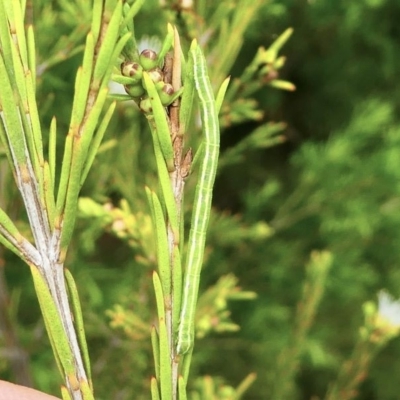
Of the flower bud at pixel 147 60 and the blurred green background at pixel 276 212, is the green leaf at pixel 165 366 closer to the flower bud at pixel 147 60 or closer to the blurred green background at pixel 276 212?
the flower bud at pixel 147 60

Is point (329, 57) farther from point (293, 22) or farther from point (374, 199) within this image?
point (374, 199)

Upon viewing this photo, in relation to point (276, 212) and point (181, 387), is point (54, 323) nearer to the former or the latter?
point (181, 387)

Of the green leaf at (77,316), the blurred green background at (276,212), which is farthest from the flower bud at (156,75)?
the blurred green background at (276,212)

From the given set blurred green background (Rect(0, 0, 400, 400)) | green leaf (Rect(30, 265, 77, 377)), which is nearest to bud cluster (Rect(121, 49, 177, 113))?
green leaf (Rect(30, 265, 77, 377))

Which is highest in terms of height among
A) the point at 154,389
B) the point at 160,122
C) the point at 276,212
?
the point at 276,212

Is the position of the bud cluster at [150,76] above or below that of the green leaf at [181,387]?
above

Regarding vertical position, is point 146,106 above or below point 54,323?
above

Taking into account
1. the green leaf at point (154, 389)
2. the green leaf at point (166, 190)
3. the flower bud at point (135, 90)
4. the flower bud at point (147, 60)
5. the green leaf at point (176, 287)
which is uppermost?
the flower bud at point (147, 60)

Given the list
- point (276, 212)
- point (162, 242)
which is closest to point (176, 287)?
point (162, 242)

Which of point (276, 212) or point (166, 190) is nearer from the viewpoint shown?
point (166, 190)
